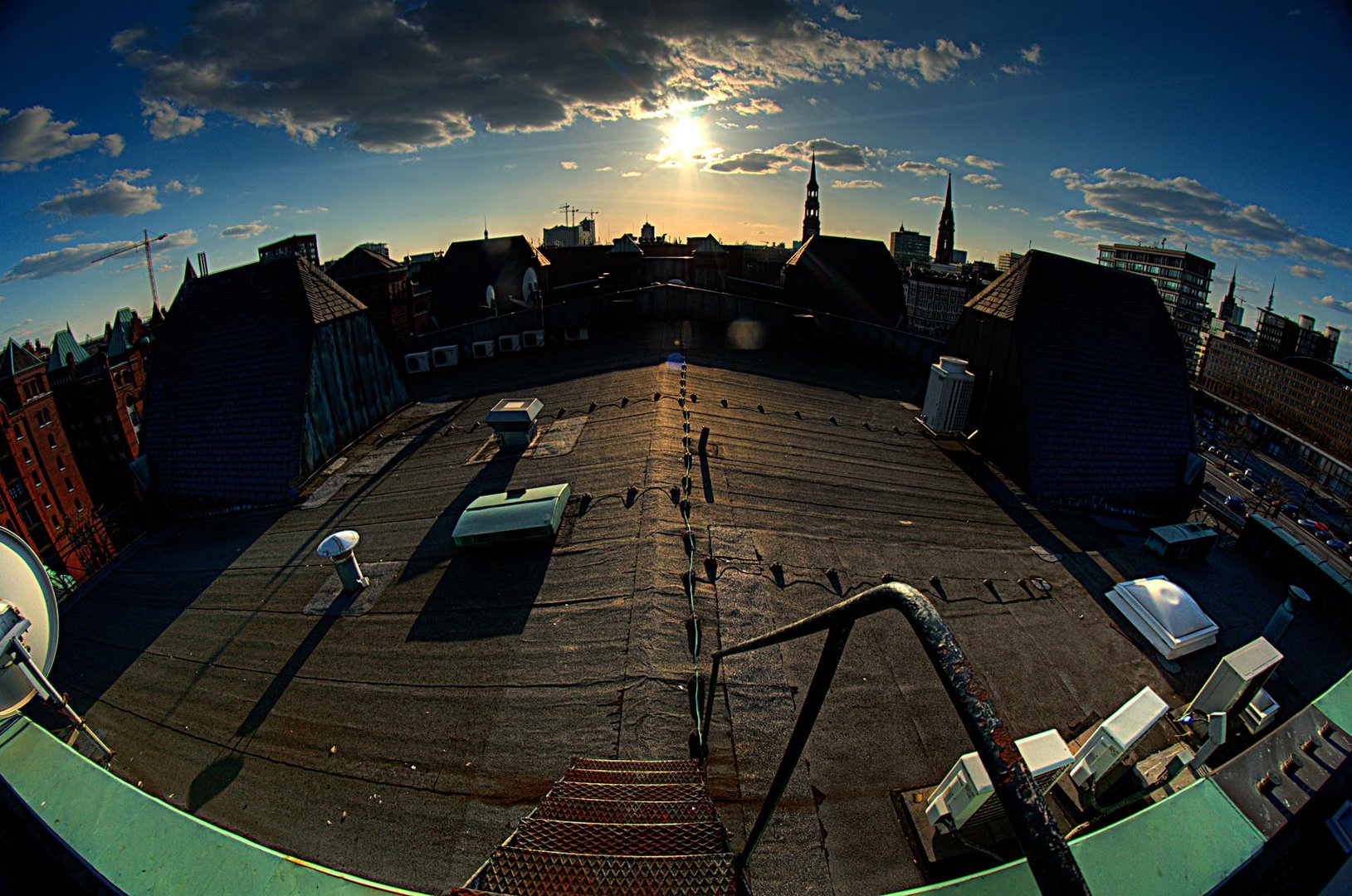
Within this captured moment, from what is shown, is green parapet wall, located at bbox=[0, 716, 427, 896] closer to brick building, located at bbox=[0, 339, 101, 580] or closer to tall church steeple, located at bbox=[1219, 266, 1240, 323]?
brick building, located at bbox=[0, 339, 101, 580]

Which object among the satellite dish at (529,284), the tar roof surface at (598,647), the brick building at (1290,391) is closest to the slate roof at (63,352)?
the satellite dish at (529,284)

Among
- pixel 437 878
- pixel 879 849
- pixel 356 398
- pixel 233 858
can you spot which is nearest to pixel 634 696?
pixel 437 878

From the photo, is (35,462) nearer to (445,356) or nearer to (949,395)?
(445,356)

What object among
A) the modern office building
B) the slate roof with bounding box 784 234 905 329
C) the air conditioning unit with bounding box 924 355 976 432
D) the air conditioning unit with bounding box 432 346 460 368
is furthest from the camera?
the modern office building

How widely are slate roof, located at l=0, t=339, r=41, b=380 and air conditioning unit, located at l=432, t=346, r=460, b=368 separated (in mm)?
35071

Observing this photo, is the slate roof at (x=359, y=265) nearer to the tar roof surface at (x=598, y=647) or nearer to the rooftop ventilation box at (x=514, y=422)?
the tar roof surface at (x=598, y=647)

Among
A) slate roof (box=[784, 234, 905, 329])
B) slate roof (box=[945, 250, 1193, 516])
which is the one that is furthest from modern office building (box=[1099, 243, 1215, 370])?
slate roof (box=[945, 250, 1193, 516])

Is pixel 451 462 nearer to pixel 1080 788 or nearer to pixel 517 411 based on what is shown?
pixel 517 411

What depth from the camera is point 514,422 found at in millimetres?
13016

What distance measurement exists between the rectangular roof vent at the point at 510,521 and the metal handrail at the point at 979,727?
6.83 metres

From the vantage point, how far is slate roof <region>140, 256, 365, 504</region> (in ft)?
44.8

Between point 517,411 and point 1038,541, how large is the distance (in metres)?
11.2

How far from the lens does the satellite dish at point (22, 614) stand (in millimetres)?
6191

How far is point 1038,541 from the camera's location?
11.2m
